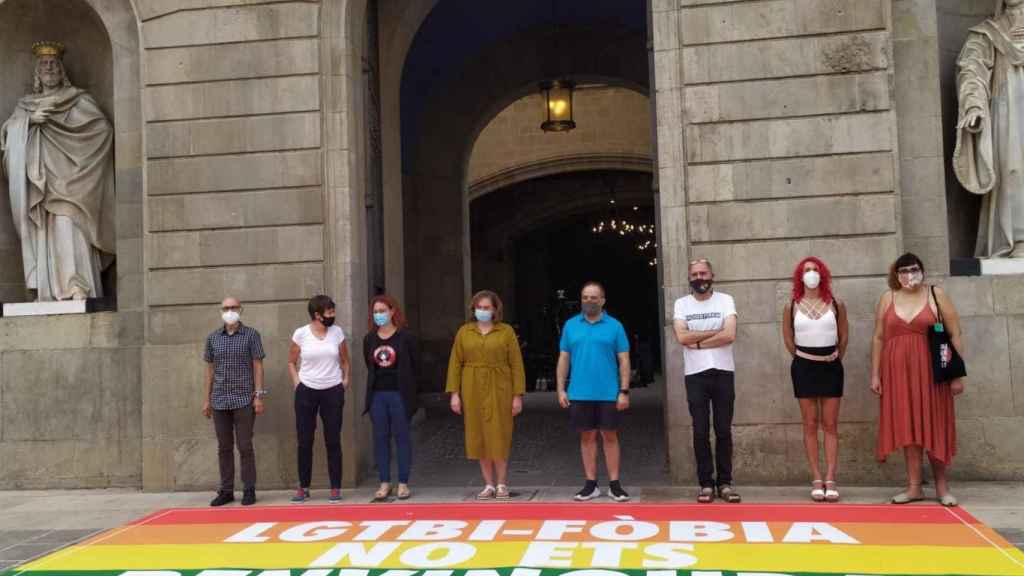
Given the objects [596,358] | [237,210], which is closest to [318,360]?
[237,210]

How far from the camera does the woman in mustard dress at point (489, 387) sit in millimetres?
8078

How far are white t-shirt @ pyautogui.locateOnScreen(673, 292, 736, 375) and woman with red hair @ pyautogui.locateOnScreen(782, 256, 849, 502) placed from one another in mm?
501

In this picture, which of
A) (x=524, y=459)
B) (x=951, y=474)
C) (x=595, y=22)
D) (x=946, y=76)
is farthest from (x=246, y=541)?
(x=595, y=22)

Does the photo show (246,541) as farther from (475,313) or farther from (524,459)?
(524,459)

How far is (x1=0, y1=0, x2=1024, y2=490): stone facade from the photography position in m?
8.42

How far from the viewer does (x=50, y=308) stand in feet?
32.8

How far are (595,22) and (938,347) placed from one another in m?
9.33

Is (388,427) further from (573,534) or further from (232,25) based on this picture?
(232,25)

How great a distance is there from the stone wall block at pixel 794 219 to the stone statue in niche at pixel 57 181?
6.18m

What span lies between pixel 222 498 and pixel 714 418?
4225mm

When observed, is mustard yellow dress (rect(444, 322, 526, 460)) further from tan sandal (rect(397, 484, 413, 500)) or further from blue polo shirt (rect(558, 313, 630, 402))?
tan sandal (rect(397, 484, 413, 500))

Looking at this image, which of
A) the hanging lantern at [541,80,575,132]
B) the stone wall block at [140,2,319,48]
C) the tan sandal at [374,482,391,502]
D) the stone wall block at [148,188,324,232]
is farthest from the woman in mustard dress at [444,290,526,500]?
the hanging lantern at [541,80,575,132]

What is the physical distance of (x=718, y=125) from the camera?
8680 millimetres

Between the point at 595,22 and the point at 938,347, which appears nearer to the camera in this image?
the point at 938,347
